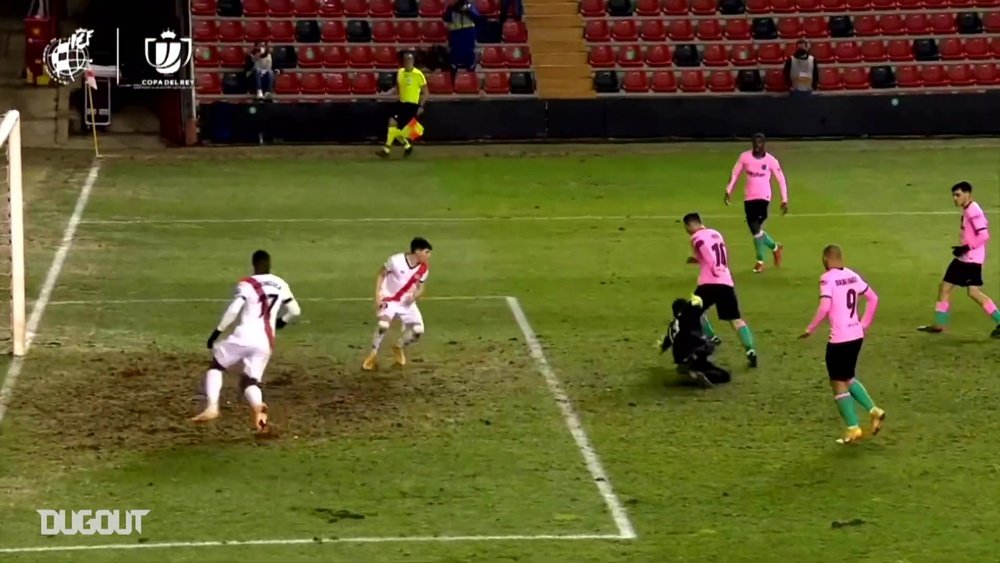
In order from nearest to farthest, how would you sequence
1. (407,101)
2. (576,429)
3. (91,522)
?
(91,522), (576,429), (407,101)

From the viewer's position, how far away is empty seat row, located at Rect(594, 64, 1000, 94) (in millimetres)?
39656

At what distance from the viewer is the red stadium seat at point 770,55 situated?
4050 centimetres

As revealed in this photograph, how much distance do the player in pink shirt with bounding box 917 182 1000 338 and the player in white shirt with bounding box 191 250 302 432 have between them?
9104 millimetres

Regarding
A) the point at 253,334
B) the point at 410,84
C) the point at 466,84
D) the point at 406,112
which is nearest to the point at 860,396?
the point at 253,334

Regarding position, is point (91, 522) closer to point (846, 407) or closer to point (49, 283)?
point (846, 407)

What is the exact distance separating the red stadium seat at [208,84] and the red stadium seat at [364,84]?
3110mm

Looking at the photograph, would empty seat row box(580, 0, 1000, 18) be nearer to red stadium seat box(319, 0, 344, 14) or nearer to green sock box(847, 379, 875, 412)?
red stadium seat box(319, 0, 344, 14)

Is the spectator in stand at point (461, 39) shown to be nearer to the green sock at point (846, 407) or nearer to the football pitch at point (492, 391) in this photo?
the football pitch at point (492, 391)

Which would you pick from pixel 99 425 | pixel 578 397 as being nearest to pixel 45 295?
pixel 99 425

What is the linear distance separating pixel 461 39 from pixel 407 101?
412 cm

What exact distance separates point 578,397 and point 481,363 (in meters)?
1.78

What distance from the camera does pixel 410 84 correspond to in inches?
1377

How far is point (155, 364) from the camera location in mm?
19531

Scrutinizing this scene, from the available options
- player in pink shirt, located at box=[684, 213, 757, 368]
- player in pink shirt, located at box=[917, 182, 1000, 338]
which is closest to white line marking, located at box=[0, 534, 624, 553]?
player in pink shirt, located at box=[684, 213, 757, 368]
